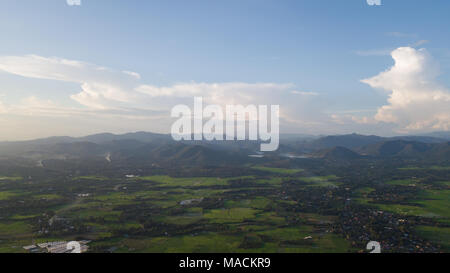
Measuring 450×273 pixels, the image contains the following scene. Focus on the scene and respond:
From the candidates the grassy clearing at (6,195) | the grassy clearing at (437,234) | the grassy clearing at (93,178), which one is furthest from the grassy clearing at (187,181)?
the grassy clearing at (437,234)

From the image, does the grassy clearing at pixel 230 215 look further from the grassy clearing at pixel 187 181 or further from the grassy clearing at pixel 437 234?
the grassy clearing at pixel 187 181

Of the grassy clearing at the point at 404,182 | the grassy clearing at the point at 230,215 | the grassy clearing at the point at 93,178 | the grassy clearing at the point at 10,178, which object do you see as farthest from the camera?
the grassy clearing at the point at 93,178

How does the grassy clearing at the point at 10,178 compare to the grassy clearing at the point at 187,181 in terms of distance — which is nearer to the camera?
the grassy clearing at the point at 10,178

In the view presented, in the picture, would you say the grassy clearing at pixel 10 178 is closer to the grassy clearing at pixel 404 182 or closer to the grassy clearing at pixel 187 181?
the grassy clearing at pixel 187 181

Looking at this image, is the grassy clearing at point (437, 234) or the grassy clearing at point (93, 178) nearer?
the grassy clearing at point (437, 234)

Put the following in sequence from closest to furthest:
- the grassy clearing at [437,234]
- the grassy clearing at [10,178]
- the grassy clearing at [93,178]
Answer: the grassy clearing at [437,234]
the grassy clearing at [10,178]
the grassy clearing at [93,178]

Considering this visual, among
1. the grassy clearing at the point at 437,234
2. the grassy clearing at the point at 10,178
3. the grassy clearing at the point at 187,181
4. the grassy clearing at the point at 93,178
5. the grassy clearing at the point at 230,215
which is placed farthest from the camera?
the grassy clearing at the point at 93,178

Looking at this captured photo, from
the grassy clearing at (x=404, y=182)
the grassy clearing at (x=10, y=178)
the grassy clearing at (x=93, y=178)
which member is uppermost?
the grassy clearing at (x=10, y=178)

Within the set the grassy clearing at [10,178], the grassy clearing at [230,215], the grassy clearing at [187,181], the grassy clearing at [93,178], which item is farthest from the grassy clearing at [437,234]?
the grassy clearing at [10,178]

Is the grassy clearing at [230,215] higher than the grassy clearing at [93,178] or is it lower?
lower

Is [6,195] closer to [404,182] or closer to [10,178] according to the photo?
[10,178]

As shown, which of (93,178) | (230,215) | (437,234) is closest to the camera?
(437,234)

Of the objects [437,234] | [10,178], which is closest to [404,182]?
[437,234]
